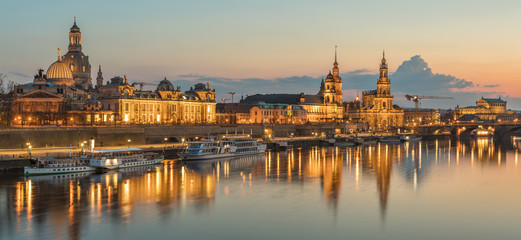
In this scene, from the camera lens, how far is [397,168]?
71.7 m

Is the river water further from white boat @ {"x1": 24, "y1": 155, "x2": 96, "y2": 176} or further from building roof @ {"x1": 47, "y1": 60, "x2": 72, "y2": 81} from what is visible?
building roof @ {"x1": 47, "y1": 60, "x2": 72, "y2": 81}

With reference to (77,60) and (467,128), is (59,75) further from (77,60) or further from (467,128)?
(467,128)

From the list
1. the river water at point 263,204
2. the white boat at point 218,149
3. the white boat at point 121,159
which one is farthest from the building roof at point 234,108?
the river water at point 263,204

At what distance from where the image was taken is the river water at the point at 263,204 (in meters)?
35.8

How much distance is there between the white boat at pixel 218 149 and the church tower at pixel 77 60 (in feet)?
265

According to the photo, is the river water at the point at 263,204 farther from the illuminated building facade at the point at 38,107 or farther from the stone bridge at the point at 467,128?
the stone bridge at the point at 467,128

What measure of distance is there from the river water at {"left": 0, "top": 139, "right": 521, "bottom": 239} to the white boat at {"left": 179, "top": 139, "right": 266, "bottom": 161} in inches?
267

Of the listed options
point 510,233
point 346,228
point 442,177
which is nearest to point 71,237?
point 346,228

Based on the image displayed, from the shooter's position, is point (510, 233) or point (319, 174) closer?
point (510, 233)

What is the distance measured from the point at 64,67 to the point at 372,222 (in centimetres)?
11101

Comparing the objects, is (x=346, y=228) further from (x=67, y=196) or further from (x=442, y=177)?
(x=442, y=177)

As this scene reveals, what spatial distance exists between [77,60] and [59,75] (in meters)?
26.4

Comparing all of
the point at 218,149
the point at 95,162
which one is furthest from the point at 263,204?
the point at 218,149

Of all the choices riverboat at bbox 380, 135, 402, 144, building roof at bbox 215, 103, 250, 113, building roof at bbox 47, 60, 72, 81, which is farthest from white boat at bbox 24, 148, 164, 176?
building roof at bbox 215, 103, 250, 113
